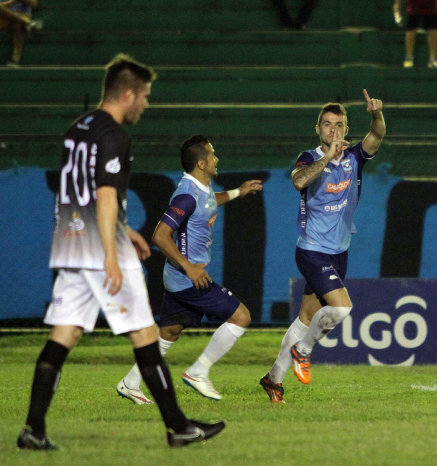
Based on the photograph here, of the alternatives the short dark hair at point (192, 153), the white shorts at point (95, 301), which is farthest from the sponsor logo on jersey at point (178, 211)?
the white shorts at point (95, 301)

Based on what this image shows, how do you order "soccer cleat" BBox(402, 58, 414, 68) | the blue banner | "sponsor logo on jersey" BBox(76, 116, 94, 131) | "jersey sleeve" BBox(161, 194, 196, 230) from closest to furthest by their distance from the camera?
"sponsor logo on jersey" BBox(76, 116, 94, 131) < "jersey sleeve" BBox(161, 194, 196, 230) < the blue banner < "soccer cleat" BBox(402, 58, 414, 68)

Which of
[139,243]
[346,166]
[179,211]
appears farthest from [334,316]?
[139,243]

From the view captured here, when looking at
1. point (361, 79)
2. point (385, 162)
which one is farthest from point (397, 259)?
point (361, 79)

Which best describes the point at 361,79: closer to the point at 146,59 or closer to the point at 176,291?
the point at 146,59

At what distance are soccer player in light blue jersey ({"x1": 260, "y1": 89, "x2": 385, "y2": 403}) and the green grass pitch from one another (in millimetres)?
414

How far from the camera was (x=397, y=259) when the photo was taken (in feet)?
42.4

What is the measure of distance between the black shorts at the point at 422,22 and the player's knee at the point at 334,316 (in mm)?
10170

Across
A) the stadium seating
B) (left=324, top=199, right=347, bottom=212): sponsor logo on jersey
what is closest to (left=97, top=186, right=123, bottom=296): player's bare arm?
(left=324, top=199, right=347, bottom=212): sponsor logo on jersey

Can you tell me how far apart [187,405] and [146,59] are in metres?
10.8

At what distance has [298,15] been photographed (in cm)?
1794

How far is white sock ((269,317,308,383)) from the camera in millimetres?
7781

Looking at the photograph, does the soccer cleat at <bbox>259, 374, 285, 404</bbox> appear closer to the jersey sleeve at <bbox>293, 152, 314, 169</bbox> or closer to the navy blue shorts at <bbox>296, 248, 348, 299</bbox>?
the navy blue shorts at <bbox>296, 248, 348, 299</bbox>

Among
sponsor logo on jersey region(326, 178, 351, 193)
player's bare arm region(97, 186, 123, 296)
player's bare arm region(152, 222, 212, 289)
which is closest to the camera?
player's bare arm region(97, 186, 123, 296)

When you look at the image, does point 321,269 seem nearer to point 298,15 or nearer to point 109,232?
point 109,232
